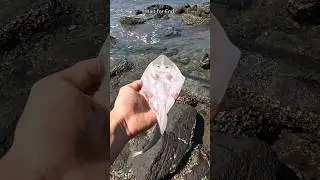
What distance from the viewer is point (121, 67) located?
4.44 m

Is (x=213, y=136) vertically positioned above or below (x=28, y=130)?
below

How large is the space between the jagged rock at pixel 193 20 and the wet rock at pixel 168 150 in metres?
2.23

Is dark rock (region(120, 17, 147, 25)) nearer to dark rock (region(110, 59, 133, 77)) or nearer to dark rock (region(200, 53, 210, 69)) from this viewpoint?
dark rock (region(110, 59, 133, 77))

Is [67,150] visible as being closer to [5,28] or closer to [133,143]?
[133,143]

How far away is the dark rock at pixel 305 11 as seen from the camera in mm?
4617

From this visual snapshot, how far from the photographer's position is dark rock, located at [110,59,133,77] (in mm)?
4324

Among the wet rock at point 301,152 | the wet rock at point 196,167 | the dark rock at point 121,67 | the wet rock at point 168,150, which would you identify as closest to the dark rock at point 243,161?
the wet rock at point 301,152

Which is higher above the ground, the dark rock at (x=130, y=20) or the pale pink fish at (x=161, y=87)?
the pale pink fish at (x=161, y=87)

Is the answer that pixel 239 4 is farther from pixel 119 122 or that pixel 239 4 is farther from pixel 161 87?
pixel 119 122

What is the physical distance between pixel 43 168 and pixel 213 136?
6.78 feet

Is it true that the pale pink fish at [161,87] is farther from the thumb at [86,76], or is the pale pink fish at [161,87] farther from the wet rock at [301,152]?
the wet rock at [301,152]

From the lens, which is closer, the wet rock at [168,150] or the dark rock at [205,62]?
the wet rock at [168,150]

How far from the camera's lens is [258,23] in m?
5.24

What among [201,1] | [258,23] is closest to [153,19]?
[201,1]
